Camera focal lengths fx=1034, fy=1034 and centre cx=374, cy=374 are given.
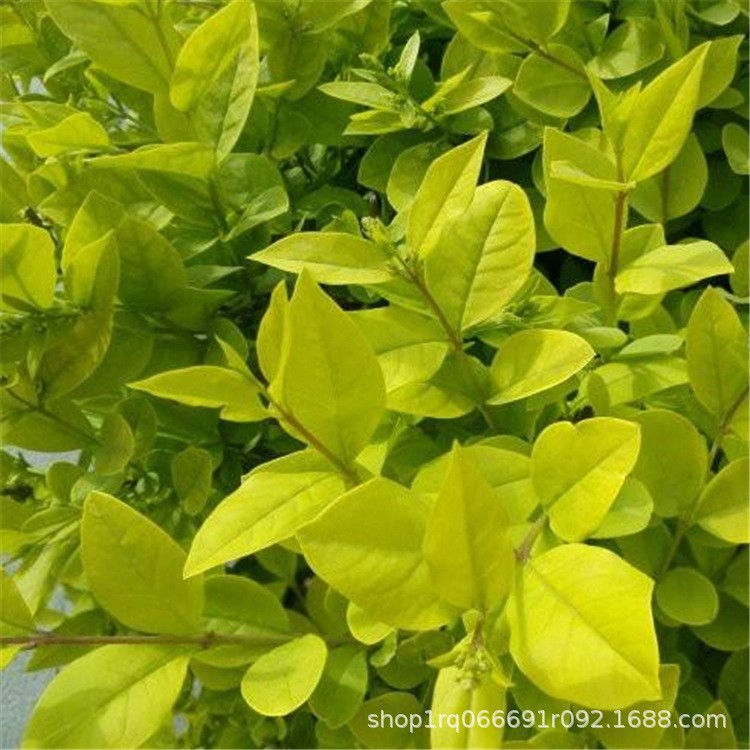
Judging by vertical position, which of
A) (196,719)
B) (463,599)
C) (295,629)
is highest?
(463,599)

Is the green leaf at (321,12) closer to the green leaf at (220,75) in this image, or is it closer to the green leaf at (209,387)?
the green leaf at (220,75)

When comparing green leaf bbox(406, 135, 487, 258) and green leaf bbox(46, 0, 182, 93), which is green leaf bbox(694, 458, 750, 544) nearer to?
green leaf bbox(406, 135, 487, 258)

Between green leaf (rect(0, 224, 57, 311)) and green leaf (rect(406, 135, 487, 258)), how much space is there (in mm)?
116

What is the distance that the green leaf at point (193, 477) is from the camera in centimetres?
36

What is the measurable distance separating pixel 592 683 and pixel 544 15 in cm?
25

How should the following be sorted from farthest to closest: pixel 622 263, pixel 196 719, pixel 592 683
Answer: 1. pixel 196 719
2. pixel 622 263
3. pixel 592 683

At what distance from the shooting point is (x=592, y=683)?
0.75ft

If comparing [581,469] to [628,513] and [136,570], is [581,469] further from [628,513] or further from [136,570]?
[136,570]

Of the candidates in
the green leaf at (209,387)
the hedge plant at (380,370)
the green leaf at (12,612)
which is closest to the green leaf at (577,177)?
the hedge plant at (380,370)

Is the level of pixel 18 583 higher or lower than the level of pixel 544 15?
lower

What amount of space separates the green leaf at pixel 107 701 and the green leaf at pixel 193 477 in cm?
6

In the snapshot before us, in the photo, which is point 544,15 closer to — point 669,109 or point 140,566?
Result: point 669,109

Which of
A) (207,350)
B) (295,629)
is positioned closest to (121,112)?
(207,350)

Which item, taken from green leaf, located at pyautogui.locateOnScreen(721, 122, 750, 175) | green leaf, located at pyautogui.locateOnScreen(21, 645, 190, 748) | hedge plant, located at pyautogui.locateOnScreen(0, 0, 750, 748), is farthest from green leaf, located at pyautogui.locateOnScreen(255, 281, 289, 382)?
green leaf, located at pyautogui.locateOnScreen(721, 122, 750, 175)
